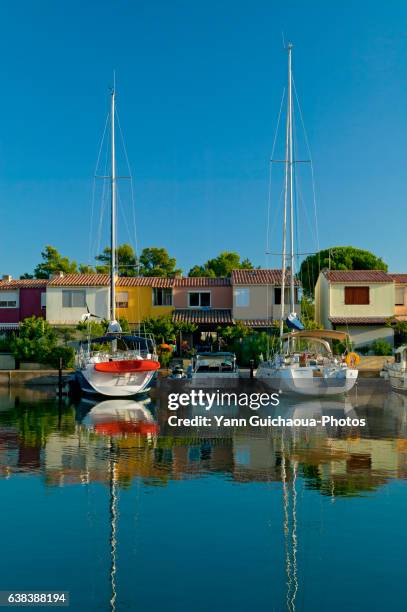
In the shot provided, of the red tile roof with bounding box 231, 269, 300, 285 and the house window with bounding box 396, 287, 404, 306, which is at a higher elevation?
the red tile roof with bounding box 231, 269, 300, 285

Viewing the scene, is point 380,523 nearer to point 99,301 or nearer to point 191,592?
point 191,592

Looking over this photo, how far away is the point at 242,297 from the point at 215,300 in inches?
99.2

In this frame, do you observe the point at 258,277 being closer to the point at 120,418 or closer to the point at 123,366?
the point at 123,366

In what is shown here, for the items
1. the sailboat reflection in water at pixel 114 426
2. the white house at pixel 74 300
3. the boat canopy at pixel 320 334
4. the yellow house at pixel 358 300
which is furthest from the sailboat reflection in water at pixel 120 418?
the yellow house at pixel 358 300

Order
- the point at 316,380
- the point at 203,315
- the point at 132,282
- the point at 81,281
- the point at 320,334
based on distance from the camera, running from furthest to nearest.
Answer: the point at 132,282
the point at 81,281
the point at 203,315
the point at 320,334
the point at 316,380

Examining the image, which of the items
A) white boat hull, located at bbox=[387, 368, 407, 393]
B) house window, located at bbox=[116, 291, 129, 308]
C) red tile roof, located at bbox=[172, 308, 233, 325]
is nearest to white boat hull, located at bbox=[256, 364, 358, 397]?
white boat hull, located at bbox=[387, 368, 407, 393]

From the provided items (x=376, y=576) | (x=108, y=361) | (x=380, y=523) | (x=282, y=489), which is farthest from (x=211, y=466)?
(x=108, y=361)

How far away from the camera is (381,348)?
46.3 meters

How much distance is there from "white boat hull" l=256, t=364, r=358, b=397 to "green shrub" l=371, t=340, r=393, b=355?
16.4 meters

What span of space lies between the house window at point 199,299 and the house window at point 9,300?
13743mm

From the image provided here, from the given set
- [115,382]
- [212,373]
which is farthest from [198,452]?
[212,373]

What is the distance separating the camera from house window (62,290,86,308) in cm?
5153

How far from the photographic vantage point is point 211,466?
17016mm

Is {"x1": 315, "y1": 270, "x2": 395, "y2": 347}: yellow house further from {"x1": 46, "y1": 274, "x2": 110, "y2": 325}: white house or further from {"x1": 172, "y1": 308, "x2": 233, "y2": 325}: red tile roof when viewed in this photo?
{"x1": 46, "y1": 274, "x2": 110, "y2": 325}: white house
